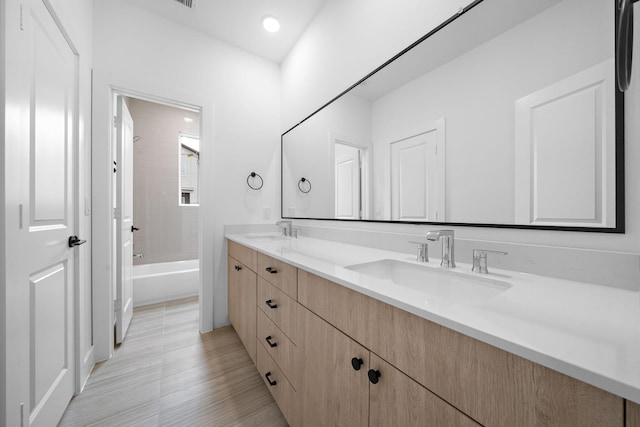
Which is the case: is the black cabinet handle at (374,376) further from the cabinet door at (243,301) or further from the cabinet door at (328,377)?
the cabinet door at (243,301)

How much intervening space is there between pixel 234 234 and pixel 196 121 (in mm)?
2414

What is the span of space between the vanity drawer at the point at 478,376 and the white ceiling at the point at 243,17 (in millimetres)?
2201

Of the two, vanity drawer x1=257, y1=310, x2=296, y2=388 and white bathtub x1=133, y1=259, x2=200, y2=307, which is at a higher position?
vanity drawer x1=257, y1=310, x2=296, y2=388

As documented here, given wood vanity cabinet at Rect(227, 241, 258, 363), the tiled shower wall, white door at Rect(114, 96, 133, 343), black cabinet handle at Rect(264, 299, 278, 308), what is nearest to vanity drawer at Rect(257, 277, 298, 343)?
black cabinet handle at Rect(264, 299, 278, 308)

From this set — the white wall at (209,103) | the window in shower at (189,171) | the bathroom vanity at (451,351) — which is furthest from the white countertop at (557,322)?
the window in shower at (189,171)

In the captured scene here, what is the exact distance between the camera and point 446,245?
89 centimetres

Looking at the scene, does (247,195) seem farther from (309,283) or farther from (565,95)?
(565,95)

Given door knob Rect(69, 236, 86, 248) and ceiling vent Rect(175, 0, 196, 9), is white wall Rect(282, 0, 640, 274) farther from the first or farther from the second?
door knob Rect(69, 236, 86, 248)

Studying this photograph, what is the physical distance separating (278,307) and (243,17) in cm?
221

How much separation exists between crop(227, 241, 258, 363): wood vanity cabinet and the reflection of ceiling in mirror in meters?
1.24

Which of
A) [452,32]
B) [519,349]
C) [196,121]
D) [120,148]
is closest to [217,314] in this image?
[120,148]

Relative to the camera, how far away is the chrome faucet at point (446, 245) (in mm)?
874

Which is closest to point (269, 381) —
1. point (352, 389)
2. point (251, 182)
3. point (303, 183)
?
point (352, 389)

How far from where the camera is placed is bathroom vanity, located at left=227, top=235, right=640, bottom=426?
1.08ft
